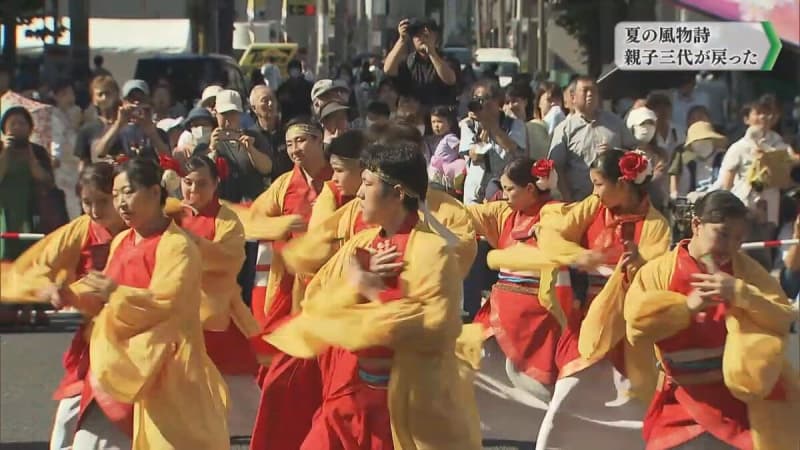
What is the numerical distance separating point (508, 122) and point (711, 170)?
3.23m

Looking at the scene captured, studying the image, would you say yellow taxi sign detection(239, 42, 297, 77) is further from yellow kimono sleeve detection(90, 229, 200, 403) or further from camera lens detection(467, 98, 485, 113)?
yellow kimono sleeve detection(90, 229, 200, 403)

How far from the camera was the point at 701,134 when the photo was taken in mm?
11766

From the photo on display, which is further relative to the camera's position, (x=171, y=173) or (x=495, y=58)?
(x=495, y=58)

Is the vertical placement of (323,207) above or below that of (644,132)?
below

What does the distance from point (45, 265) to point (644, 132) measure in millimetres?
5153

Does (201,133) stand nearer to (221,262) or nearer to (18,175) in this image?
(18,175)

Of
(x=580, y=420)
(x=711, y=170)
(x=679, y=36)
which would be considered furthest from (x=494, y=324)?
(x=711, y=170)

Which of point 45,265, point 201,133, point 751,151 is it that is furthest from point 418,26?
point 45,265

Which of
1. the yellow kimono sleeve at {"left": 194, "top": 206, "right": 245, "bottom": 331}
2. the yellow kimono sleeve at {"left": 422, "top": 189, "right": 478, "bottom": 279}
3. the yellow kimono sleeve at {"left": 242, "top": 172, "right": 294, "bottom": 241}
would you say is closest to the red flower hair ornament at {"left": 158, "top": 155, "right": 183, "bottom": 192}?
the yellow kimono sleeve at {"left": 194, "top": 206, "right": 245, "bottom": 331}

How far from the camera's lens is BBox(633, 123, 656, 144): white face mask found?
10.1 meters

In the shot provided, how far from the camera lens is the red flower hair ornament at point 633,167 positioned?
6.64m

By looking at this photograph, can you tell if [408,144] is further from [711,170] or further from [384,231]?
[711,170]

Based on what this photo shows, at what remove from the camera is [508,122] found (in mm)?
9203

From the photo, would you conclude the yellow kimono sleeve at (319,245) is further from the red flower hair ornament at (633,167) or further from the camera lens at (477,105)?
the camera lens at (477,105)
